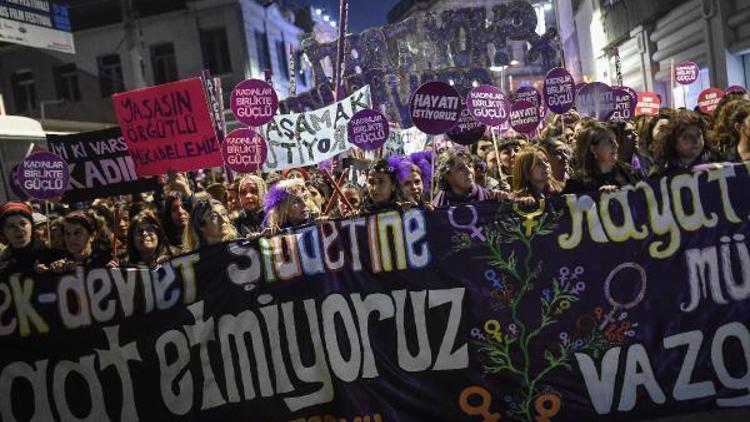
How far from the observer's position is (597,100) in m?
8.88

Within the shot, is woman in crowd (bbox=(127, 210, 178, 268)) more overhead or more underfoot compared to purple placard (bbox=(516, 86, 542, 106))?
more underfoot

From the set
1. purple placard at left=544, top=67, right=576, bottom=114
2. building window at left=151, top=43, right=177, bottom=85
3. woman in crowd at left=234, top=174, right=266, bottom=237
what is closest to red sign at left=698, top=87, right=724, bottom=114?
purple placard at left=544, top=67, right=576, bottom=114

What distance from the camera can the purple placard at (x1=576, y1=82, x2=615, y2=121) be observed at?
8852 mm

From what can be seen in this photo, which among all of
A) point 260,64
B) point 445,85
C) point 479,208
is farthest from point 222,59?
point 479,208

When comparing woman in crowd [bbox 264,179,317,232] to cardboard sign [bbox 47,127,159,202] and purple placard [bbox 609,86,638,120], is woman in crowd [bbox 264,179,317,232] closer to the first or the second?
cardboard sign [bbox 47,127,159,202]

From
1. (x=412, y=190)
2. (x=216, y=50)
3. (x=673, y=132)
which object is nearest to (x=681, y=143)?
(x=673, y=132)

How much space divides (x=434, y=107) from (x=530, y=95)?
3487mm

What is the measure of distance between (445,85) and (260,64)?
96.6ft

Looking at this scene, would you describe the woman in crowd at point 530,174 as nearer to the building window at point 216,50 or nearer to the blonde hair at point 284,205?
the blonde hair at point 284,205

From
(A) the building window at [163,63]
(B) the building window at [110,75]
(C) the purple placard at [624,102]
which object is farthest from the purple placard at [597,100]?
(B) the building window at [110,75]

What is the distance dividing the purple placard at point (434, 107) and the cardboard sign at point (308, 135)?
1.94 m

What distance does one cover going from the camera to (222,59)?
32.1m

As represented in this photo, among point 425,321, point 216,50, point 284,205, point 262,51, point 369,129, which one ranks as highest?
point 262,51

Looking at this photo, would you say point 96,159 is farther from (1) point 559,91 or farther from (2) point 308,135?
(1) point 559,91
